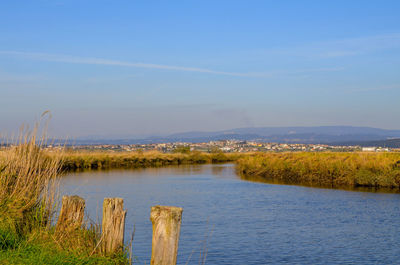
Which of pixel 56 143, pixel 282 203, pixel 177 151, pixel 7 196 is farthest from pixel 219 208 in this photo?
pixel 177 151

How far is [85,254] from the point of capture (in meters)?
7.21

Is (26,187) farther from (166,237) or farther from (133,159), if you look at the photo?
(133,159)

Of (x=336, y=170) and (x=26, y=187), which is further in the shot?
(x=336, y=170)

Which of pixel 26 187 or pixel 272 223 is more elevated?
pixel 26 187

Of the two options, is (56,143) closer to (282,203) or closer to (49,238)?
(49,238)

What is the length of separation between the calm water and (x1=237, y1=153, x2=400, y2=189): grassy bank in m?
2.42

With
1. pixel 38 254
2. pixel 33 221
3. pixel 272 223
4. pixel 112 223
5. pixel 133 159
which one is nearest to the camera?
pixel 112 223

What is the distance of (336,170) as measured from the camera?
26.2 m

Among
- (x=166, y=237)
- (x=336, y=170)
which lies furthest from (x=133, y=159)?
(x=166, y=237)

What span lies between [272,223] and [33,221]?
781cm

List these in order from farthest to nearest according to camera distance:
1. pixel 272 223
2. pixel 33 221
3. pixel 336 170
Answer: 1. pixel 336 170
2. pixel 272 223
3. pixel 33 221

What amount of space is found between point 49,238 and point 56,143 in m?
2.67

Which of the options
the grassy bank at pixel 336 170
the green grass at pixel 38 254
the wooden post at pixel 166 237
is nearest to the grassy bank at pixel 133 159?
the grassy bank at pixel 336 170

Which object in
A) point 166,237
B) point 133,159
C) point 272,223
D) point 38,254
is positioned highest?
point 166,237
